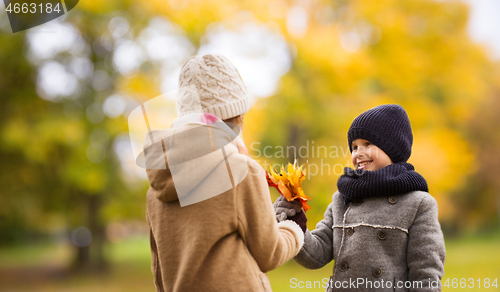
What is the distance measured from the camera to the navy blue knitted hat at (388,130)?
187 cm

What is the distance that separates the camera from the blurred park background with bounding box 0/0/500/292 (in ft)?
22.5

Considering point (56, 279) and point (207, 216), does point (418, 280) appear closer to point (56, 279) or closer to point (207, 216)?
point (207, 216)

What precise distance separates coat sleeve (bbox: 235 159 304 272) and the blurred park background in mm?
4678

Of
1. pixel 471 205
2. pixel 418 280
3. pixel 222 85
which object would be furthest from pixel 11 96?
pixel 471 205

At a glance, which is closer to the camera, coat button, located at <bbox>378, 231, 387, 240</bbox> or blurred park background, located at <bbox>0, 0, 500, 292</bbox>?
coat button, located at <bbox>378, 231, 387, 240</bbox>

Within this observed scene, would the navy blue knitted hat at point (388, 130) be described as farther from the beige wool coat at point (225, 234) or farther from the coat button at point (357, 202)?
the beige wool coat at point (225, 234)

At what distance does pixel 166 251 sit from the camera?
150cm

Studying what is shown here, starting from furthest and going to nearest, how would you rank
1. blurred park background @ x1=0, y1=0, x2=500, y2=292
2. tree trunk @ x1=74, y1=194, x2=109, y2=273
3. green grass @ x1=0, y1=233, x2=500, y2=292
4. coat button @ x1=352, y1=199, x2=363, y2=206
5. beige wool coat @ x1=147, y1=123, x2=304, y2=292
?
tree trunk @ x1=74, y1=194, x2=109, y2=273, green grass @ x1=0, y1=233, x2=500, y2=292, blurred park background @ x1=0, y1=0, x2=500, y2=292, coat button @ x1=352, y1=199, x2=363, y2=206, beige wool coat @ x1=147, y1=123, x2=304, y2=292

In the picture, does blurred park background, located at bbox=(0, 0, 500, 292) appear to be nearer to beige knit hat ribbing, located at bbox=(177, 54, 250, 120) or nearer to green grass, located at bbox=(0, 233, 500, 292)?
green grass, located at bbox=(0, 233, 500, 292)

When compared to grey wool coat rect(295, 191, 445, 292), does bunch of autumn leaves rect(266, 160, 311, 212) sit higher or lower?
higher

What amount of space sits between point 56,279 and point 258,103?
699 cm

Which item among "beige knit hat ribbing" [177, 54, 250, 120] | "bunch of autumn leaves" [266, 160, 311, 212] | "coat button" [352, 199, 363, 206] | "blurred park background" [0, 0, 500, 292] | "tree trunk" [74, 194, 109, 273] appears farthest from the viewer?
"tree trunk" [74, 194, 109, 273]

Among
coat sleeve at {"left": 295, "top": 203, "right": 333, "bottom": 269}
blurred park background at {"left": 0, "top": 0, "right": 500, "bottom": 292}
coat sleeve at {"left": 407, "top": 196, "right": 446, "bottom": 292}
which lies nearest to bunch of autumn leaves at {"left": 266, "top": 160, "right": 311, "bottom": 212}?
coat sleeve at {"left": 295, "top": 203, "right": 333, "bottom": 269}

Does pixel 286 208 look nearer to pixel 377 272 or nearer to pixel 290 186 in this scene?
pixel 290 186
